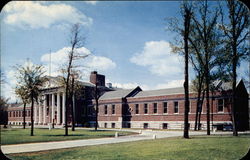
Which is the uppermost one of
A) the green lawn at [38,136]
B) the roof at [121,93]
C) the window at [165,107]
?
the roof at [121,93]

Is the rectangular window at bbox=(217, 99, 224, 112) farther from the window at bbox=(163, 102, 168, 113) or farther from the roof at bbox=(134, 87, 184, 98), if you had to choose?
the window at bbox=(163, 102, 168, 113)

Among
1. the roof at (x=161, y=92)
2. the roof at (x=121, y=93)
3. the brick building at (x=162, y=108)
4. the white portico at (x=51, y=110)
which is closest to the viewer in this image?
the brick building at (x=162, y=108)

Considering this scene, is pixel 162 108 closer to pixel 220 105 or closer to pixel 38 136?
pixel 220 105

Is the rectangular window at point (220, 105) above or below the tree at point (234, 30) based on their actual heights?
below

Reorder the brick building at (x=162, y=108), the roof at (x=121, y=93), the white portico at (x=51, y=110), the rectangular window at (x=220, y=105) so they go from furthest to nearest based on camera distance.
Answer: the white portico at (x=51, y=110) < the roof at (x=121, y=93) < the rectangular window at (x=220, y=105) < the brick building at (x=162, y=108)

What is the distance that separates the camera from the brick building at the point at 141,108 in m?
34.9

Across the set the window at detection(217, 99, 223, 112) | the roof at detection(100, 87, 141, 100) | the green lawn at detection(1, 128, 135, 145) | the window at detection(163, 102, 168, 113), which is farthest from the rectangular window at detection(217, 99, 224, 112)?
the roof at detection(100, 87, 141, 100)

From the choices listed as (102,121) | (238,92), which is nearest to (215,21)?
(238,92)

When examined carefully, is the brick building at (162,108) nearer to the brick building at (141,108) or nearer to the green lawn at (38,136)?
the brick building at (141,108)

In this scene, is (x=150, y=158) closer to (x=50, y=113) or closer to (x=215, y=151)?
(x=215, y=151)

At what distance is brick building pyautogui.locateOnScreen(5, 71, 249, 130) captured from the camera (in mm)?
34875

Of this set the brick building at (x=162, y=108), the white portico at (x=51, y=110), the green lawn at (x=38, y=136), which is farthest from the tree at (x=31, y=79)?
the white portico at (x=51, y=110)

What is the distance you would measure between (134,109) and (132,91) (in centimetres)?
391

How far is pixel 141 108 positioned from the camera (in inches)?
1770
